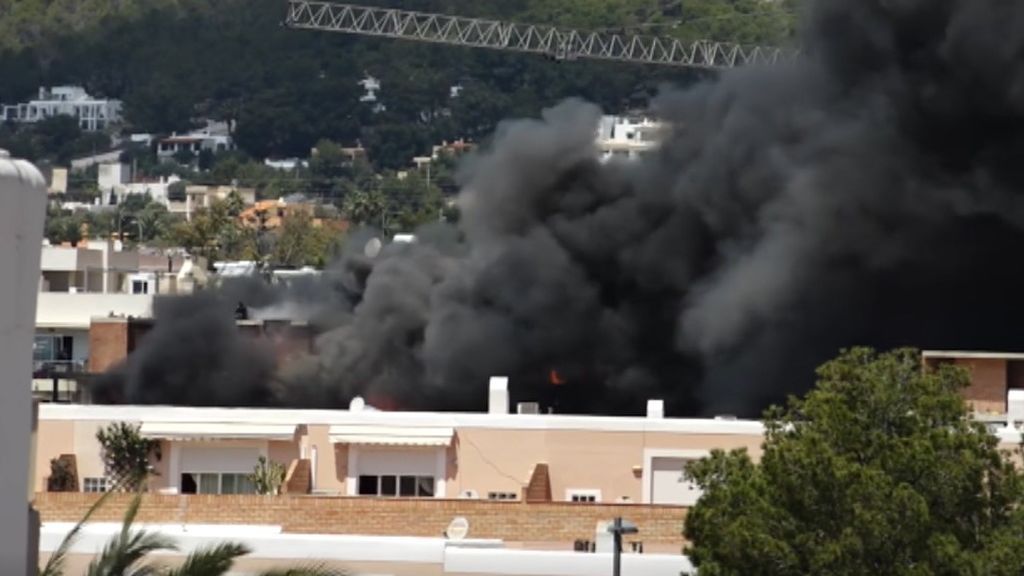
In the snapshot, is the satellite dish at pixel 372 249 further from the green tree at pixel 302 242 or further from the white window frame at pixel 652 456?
the green tree at pixel 302 242

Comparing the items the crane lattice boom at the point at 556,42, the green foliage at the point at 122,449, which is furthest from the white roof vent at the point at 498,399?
the crane lattice boom at the point at 556,42

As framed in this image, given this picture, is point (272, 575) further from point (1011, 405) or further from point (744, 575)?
point (1011, 405)

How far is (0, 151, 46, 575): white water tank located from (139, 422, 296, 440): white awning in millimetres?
24878

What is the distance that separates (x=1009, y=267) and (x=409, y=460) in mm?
17694

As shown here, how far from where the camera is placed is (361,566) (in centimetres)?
2483

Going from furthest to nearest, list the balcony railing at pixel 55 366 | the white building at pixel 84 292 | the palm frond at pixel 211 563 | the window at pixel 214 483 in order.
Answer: the white building at pixel 84 292
the balcony railing at pixel 55 366
the window at pixel 214 483
the palm frond at pixel 211 563

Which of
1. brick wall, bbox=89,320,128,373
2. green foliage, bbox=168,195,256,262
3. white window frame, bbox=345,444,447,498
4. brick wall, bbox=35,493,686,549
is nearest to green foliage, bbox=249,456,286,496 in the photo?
white window frame, bbox=345,444,447,498

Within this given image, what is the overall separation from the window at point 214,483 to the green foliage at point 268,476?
23cm

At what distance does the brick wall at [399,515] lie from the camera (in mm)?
28547

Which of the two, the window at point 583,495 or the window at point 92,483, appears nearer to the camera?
the window at point 583,495

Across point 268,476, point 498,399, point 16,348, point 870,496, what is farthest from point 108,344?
point 16,348

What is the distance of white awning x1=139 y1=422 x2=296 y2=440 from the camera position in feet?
124

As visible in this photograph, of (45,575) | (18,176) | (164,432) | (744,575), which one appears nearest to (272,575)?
(45,575)

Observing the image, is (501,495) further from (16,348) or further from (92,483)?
(16,348)
